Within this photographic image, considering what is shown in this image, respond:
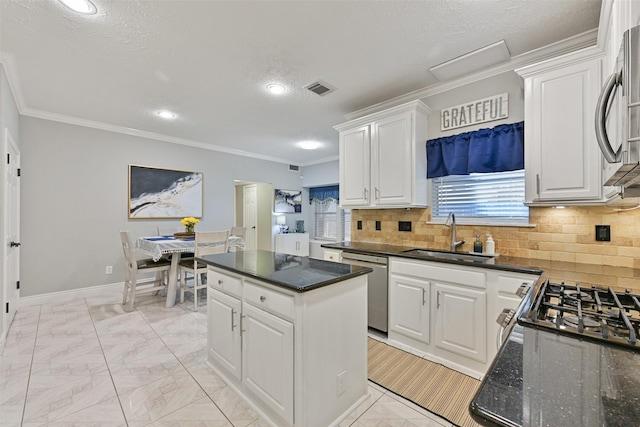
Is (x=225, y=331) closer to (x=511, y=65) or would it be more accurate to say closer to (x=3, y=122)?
(x=3, y=122)

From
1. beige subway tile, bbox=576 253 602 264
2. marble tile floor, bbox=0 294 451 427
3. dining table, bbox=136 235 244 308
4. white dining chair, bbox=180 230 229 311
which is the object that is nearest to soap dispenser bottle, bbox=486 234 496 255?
beige subway tile, bbox=576 253 602 264

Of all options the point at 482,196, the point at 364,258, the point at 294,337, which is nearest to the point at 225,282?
the point at 294,337

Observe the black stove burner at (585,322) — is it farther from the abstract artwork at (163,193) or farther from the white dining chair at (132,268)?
the abstract artwork at (163,193)

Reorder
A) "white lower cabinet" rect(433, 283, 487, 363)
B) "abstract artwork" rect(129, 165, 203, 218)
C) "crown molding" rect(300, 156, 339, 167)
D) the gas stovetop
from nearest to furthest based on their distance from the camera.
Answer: the gas stovetop, "white lower cabinet" rect(433, 283, 487, 363), "abstract artwork" rect(129, 165, 203, 218), "crown molding" rect(300, 156, 339, 167)

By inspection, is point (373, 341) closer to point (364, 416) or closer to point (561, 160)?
point (364, 416)

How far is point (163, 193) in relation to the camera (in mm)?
4867

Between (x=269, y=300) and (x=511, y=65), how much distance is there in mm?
2829

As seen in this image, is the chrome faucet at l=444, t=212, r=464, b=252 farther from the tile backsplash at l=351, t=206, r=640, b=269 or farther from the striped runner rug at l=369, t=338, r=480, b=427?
the striped runner rug at l=369, t=338, r=480, b=427

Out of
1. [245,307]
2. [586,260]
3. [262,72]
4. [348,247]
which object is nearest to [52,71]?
[262,72]

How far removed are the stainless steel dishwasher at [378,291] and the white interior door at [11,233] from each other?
3.46 metres

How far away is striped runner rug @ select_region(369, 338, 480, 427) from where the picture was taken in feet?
6.10

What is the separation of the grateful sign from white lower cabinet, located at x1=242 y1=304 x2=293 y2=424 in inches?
102

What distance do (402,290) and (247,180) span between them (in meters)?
4.44

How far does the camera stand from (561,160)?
2.07m
